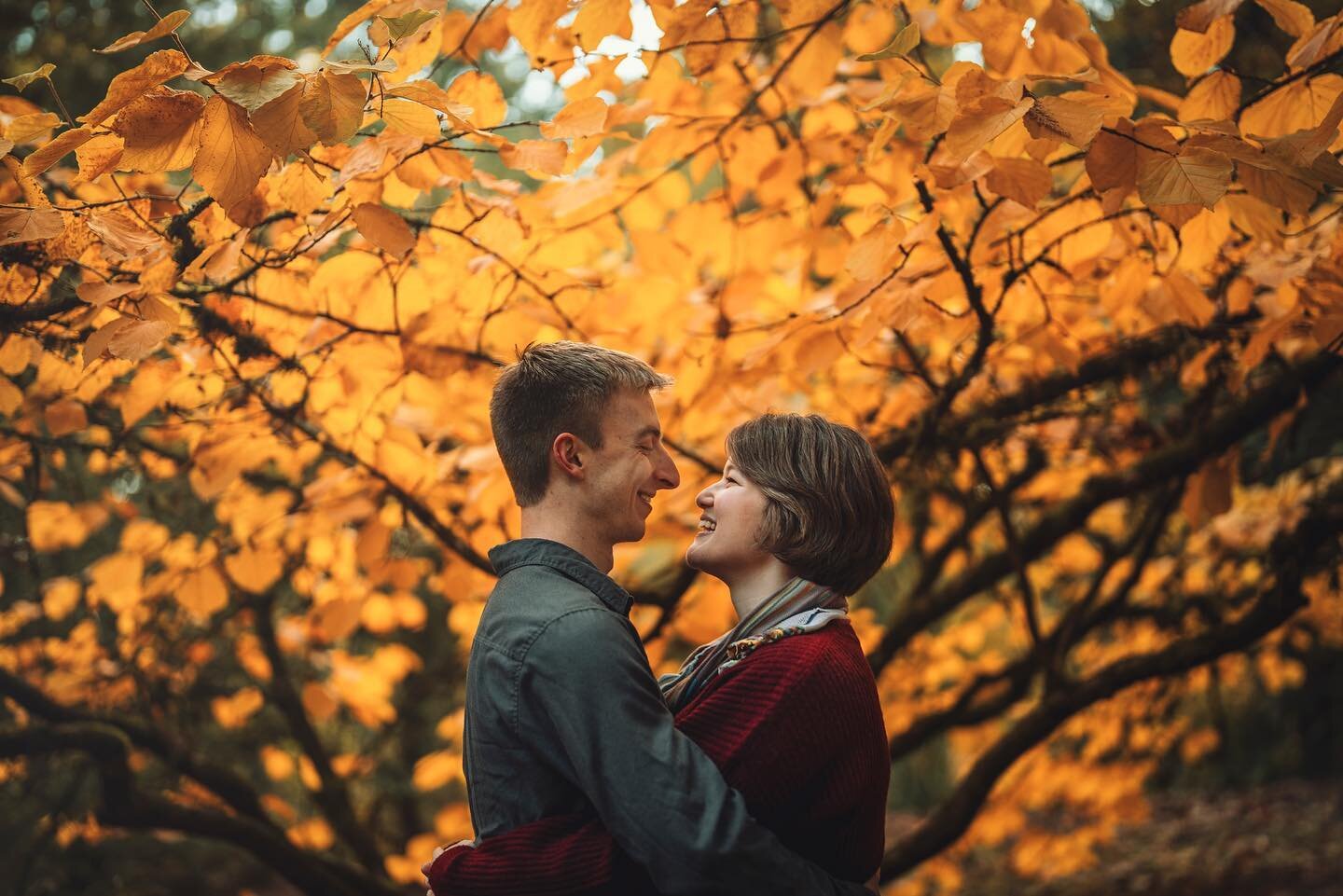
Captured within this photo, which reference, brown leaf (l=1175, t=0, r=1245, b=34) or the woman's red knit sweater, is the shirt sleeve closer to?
the woman's red knit sweater

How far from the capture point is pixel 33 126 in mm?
1571

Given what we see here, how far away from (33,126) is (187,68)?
306mm

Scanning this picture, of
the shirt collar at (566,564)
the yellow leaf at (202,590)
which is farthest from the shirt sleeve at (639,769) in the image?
the yellow leaf at (202,590)

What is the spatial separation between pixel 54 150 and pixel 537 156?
71 centimetres

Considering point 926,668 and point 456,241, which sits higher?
point 456,241

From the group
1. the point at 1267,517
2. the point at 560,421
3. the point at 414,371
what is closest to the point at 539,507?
the point at 560,421

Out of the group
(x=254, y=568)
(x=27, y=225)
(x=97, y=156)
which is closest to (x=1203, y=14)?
(x=97, y=156)

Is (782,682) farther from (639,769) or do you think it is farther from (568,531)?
(568,531)

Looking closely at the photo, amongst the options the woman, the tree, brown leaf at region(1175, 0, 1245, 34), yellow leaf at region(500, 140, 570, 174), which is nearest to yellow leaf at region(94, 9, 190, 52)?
the tree

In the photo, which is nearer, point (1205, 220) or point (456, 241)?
point (1205, 220)

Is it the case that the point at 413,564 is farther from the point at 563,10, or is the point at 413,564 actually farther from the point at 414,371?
the point at 563,10

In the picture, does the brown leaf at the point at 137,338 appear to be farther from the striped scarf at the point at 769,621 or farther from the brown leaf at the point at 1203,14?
the brown leaf at the point at 1203,14

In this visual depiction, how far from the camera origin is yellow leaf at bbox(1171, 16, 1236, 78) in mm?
1887

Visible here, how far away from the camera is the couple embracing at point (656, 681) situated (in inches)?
54.4
